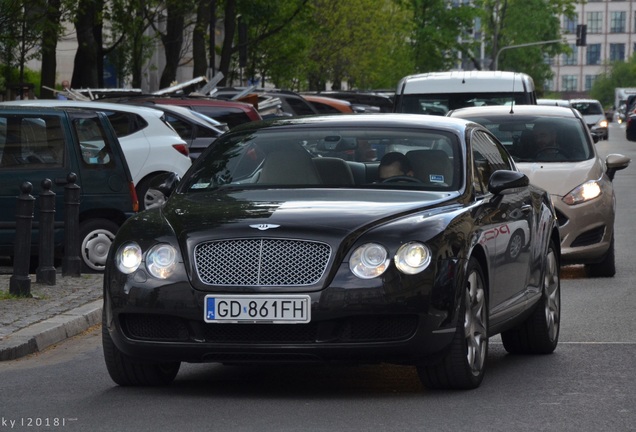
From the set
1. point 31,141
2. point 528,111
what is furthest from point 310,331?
point 528,111

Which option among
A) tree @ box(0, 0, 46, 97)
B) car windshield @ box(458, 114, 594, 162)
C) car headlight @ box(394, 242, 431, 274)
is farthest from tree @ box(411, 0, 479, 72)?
car headlight @ box(394, 242, 431, 274)

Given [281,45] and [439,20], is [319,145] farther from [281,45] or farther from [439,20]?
[439,20]

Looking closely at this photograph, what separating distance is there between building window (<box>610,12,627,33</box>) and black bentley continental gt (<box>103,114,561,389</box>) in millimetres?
192184

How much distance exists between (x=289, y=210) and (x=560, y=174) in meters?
7.17

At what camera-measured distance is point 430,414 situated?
7.37m

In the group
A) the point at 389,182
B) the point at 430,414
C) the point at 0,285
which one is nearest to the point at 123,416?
the point at 430,414

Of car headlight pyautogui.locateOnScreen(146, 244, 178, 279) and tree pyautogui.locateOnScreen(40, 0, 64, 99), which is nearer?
car headlight pyautogui.locateOnScreen(146, 244, 178, 279)

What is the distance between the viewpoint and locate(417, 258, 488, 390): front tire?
7902mm

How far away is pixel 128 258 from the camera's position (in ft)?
26.3

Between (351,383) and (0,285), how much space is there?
5.83 metres

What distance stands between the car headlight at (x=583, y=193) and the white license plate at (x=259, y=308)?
7438mm

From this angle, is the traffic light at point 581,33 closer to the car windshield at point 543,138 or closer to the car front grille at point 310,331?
the car windshield at point 543,138

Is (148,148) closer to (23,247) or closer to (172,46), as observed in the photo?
(23,247)

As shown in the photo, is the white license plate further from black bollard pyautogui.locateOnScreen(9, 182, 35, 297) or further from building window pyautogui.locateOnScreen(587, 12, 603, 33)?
building window pyautogui.locateOnScreen(587, 12, 603, 33)
